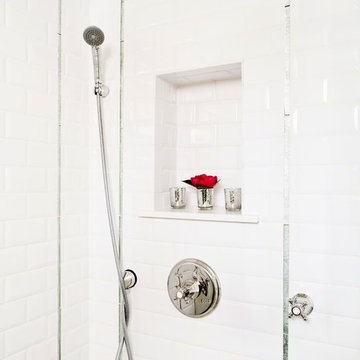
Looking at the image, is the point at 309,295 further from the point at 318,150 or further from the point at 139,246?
the point at 139,246

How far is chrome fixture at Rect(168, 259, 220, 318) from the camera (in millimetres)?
1221

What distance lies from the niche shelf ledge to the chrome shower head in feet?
2.11

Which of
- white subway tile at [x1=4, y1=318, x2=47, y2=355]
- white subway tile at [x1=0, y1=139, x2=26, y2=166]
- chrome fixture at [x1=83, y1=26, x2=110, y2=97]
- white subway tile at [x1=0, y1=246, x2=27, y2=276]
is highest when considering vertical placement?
chrome fixture at [x1=83, y1=26, x2=110, y2=97]

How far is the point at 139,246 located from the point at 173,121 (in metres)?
0.56

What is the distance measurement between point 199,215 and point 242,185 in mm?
185

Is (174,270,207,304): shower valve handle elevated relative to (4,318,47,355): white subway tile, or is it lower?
elevated

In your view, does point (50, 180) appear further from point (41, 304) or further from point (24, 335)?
point (24, 335)

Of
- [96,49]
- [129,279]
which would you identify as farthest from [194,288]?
[96,49]

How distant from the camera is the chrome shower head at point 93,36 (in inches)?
52.5

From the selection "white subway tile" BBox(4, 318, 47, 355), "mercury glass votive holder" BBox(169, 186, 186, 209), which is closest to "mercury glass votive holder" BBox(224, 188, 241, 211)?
"mercury glass votive holder" BBox(169, 186, 186, 209)

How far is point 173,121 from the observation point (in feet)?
5.13

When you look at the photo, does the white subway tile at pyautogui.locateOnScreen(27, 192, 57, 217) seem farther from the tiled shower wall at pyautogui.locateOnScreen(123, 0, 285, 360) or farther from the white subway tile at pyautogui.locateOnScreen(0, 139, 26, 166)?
the tiled shower wall at pyautogui.locateOnScreen(123, 0, 285, 360)

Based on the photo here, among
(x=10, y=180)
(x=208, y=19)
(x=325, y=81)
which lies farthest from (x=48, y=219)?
(x=325, y=81)

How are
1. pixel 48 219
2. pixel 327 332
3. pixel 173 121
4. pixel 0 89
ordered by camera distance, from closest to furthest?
pixel 327 332 → pixel 0 89 → pixel 48 219 → pixel 173 121
